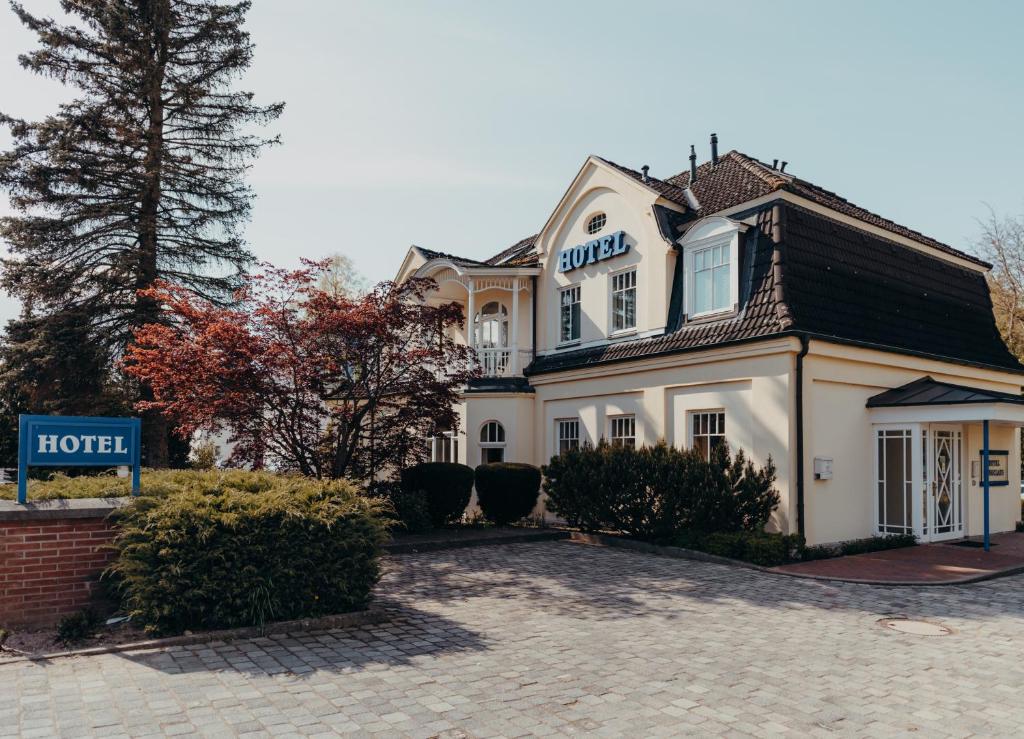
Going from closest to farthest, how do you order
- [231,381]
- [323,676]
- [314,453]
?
[323,676] → [231,381] → [314,453]

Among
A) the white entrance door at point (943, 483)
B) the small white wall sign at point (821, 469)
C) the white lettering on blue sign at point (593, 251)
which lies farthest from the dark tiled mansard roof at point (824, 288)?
the small white wall sign at point (821, 469)

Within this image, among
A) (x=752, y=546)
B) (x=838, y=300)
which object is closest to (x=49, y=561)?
(x=752, y=546)

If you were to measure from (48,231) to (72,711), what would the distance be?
2020 centimetres

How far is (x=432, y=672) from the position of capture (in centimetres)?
633

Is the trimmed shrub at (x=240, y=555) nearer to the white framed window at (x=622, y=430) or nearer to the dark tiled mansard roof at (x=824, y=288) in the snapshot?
the dark tiled mansard roof at (x=824, y=288)

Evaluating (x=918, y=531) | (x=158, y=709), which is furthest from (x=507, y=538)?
(x=158, y=709)

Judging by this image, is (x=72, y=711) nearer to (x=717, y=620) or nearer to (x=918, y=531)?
(x=717, y=620)

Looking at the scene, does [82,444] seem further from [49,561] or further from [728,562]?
[728,562]

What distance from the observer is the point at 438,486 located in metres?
16.0

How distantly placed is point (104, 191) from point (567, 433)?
51.6 ft

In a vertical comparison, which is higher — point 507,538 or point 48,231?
point 48,231

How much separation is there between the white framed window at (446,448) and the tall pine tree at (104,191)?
8.01 meters

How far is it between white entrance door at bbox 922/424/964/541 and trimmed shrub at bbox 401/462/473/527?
Answer: 31.3ft

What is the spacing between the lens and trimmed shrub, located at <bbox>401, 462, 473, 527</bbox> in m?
16.0
